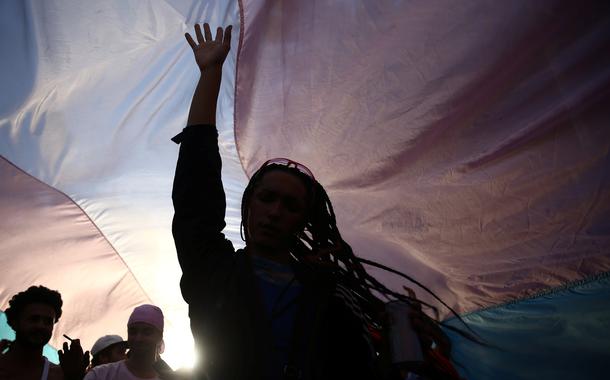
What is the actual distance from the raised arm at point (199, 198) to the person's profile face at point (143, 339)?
5.34 ft

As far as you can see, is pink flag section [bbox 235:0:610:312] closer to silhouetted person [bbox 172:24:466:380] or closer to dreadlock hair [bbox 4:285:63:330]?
silhouetted person [bbox 172:24:466:380]

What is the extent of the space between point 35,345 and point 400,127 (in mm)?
1992

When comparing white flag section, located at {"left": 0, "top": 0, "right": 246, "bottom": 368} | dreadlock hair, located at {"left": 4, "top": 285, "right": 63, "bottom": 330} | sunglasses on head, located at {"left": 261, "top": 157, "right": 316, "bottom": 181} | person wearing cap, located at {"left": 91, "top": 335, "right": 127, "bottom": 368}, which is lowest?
person wearing cap, located at {"left": 91, "top": 335, "right": 127, "bottom": 368}

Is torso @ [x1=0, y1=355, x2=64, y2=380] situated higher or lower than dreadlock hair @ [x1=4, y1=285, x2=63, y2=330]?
lower

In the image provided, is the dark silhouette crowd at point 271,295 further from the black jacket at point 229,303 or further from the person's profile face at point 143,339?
the person's profile face at point 143,339

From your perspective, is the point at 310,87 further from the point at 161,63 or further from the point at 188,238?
the point at 188,238

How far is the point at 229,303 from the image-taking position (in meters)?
1.15

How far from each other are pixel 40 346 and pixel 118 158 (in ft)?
3.23

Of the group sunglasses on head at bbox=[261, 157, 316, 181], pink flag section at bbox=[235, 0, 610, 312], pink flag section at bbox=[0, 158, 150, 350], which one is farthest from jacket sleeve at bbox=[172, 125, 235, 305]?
pink flag section at bbox=[0, 158, 150, 350]

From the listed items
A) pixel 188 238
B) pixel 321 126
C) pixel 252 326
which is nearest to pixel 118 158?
pixel 321 126

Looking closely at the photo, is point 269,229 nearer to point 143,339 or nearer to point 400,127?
point 400,127

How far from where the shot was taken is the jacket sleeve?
1221mm

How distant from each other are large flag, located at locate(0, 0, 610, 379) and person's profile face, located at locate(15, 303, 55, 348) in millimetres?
634

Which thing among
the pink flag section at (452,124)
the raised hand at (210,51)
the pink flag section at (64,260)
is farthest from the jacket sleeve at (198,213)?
the pink flag section at (64,260)
